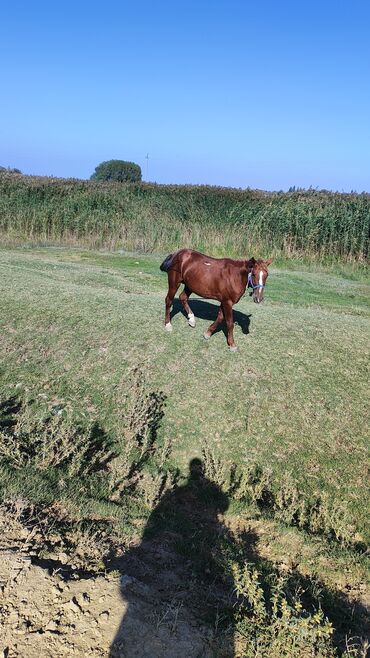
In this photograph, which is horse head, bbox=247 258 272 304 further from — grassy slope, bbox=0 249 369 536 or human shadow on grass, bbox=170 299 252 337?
human shadow on grass, bbox=170 299 252 337

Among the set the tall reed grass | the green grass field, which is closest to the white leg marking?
the green grass field

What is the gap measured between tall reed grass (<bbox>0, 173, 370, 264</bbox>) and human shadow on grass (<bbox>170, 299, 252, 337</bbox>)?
9530 mm

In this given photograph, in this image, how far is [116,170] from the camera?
5022cm

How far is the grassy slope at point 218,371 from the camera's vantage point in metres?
6.64

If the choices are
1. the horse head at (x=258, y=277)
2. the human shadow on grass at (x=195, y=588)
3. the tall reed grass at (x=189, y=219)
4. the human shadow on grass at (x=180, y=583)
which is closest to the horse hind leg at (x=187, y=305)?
the horse head at (x=258, y=277)

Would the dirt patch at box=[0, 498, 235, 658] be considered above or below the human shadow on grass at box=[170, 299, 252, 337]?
below

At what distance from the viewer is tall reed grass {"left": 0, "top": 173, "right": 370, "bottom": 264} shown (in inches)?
818

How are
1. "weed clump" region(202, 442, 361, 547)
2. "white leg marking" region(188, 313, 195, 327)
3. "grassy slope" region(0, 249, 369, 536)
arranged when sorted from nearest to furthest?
"weed clump" region(202, 442, 361, 547) → "grassy slope" region(0, 249, 369, 536) → "white leg marking" region(188, 313, 195, 327)

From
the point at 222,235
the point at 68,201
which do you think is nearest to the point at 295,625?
the point at 222,235

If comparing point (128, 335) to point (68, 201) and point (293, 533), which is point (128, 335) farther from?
point (68, 201)

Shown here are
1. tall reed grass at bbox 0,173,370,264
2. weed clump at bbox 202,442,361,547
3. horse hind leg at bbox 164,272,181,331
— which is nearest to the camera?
weed clump at bbox 202,442,361,547

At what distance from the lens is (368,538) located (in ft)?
17.9

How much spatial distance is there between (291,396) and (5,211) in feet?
64.0

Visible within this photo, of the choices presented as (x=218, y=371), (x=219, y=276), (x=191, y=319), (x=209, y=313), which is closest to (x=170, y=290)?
(x=191, y=319)
